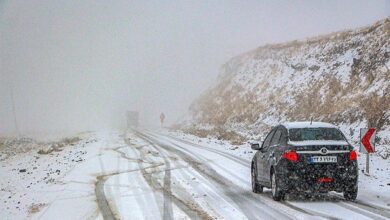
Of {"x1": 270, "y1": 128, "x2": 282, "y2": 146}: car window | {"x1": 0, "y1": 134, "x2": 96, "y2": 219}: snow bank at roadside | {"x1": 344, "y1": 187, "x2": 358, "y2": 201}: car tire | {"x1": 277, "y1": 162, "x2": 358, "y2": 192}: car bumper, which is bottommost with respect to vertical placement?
{"x1": 0, "y1": 134, "x2": 96, "y2": 219}: snow bank at roadside

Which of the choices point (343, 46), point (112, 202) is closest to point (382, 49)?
point (343, 46)

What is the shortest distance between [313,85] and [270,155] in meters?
24.7

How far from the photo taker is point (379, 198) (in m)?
10.5

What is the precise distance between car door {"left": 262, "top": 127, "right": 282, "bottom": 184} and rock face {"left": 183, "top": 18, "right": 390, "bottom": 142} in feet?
35.6

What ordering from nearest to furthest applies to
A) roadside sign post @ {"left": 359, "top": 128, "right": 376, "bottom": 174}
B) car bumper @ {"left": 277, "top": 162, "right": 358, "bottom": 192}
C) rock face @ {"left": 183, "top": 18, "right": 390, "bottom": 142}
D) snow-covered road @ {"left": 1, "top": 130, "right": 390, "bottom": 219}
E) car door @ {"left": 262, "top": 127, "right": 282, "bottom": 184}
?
snow-covered road @ {"left": 1, "top": 130, "right": 390, "bottom": 219} → car bumper @ {"left": 277, "top": 162, "right": 358, "bottom": 192} → car door @ {"left": 262, "top": 127, "right": 282, "bottom": 184} → roadside sign post @ {"left": 359, "top": 128, "right": 376, "bottom": 174} → rock face @ {"left": 183, "top": 18, "right": 390, "bottom": 142}

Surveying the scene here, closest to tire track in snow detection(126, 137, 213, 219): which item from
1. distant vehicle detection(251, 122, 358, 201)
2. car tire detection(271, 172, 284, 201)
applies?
car tire detection(271, 172, 284, 201)

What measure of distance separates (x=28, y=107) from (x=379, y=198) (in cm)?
16949

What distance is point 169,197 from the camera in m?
10.7

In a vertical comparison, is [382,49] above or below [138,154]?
above

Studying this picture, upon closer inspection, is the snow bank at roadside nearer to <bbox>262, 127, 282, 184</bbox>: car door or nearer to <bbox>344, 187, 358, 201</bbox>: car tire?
<bbox>262, 127, 282, 184</bbox>: car door

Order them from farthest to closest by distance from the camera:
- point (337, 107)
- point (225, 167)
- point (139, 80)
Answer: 1. point (139, 80)
2. point (337, 107)
3. point (225, 167)

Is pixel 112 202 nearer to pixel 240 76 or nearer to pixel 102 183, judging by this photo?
pixel 102 183

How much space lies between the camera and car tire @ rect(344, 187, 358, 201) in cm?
991

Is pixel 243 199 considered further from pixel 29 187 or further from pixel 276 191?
pixel 29 187
